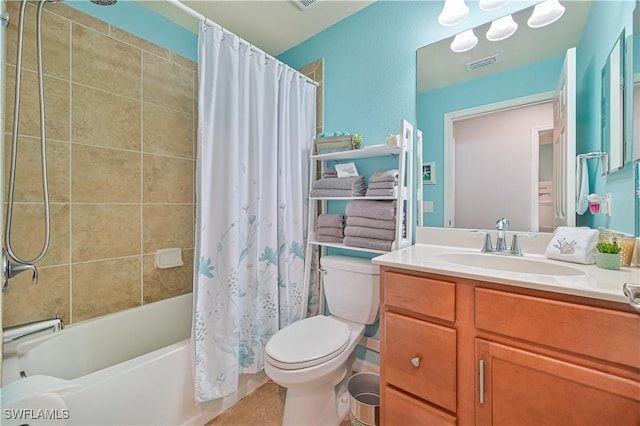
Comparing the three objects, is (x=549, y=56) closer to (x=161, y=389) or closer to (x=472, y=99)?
(x=472, y=99)

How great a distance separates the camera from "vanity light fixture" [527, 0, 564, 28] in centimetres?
128

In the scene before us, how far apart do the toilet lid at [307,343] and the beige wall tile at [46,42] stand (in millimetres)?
1799

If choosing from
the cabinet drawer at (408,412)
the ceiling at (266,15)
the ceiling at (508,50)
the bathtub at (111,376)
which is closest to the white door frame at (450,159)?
the ceiling at (508,50)

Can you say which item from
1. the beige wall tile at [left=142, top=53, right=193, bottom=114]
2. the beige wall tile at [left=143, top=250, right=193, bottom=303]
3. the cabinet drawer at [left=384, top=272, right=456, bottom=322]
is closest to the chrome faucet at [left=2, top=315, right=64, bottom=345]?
the beige wall tile at [left=143, top=250, right=193, bottom=303]

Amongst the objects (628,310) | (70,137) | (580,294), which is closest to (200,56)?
(70,137)

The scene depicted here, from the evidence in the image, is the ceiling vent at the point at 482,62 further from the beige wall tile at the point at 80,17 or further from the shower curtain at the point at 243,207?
the beige wall tile at the point at 80,17

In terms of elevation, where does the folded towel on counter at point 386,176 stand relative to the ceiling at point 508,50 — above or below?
below

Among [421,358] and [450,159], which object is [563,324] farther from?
[450,159]

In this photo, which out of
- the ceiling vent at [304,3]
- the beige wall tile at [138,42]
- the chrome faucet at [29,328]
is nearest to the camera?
the chrome faucet at [29,328]

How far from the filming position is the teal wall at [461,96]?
132 cm

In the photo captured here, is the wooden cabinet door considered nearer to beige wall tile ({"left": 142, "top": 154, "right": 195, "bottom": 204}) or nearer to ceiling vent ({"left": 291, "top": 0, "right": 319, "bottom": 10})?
beige wall tile ({"left": 142, "top": 154, "right": 195, "bottom": 204})

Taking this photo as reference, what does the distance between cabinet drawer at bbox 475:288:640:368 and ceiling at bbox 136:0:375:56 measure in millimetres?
1928

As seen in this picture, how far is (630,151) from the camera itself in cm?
99

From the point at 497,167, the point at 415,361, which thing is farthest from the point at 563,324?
the point at 497,167
